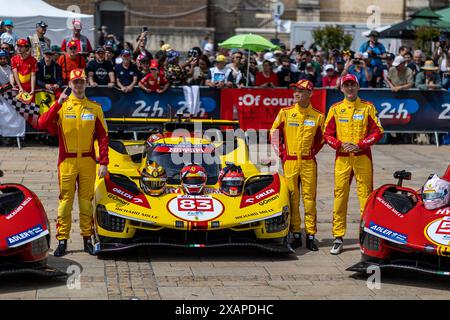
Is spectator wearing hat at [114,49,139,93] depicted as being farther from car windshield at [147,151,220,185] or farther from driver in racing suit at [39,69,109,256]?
driver in racing suit at [39,69,109,256]

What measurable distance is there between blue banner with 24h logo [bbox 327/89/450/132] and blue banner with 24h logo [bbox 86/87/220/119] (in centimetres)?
248

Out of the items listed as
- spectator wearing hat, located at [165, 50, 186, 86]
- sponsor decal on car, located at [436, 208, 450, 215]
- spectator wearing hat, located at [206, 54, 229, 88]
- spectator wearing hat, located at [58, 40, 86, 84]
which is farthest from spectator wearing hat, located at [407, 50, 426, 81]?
sponsor decal on car, located at [436, 208, 450, 215]

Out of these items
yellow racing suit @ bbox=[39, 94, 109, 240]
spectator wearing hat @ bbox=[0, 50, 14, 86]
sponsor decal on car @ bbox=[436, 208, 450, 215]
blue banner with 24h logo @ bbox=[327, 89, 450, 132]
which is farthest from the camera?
blue banner with 24h logo @ bbox=[327, 89, 450, 132]

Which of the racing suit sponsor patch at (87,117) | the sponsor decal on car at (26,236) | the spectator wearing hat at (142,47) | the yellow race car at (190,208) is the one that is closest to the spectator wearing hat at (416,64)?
the spectator wearing hat at (142,47)

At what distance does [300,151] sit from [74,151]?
2.51 metres

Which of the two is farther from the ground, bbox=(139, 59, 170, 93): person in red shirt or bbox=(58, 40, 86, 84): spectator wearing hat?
bbox=(58, 40, 86, 84): spectator wearing hat

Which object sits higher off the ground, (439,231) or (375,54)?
(375,54)

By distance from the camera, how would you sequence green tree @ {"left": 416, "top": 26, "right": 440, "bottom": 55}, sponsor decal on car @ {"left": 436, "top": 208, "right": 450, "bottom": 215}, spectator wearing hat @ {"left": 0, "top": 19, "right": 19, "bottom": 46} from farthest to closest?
1. green tree @ {"left": 416, "top": 26, "right": 440, "bottom": 55}
2. spectator wearing hat @ {"left": 0, "top": 19, "right": 19, "bottom": 46}
3. sponsor decal on car @ {"left": 436, "top": 208, "right": 450, "bottom": 215}

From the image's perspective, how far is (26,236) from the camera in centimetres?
927

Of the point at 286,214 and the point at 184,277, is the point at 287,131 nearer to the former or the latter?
the point at 286,214

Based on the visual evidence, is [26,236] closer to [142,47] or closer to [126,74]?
[126,74]

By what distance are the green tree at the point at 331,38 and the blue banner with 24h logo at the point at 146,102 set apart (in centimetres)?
1345

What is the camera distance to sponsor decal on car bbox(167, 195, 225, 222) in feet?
34.2

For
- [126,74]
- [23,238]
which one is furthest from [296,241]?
[126,74]
